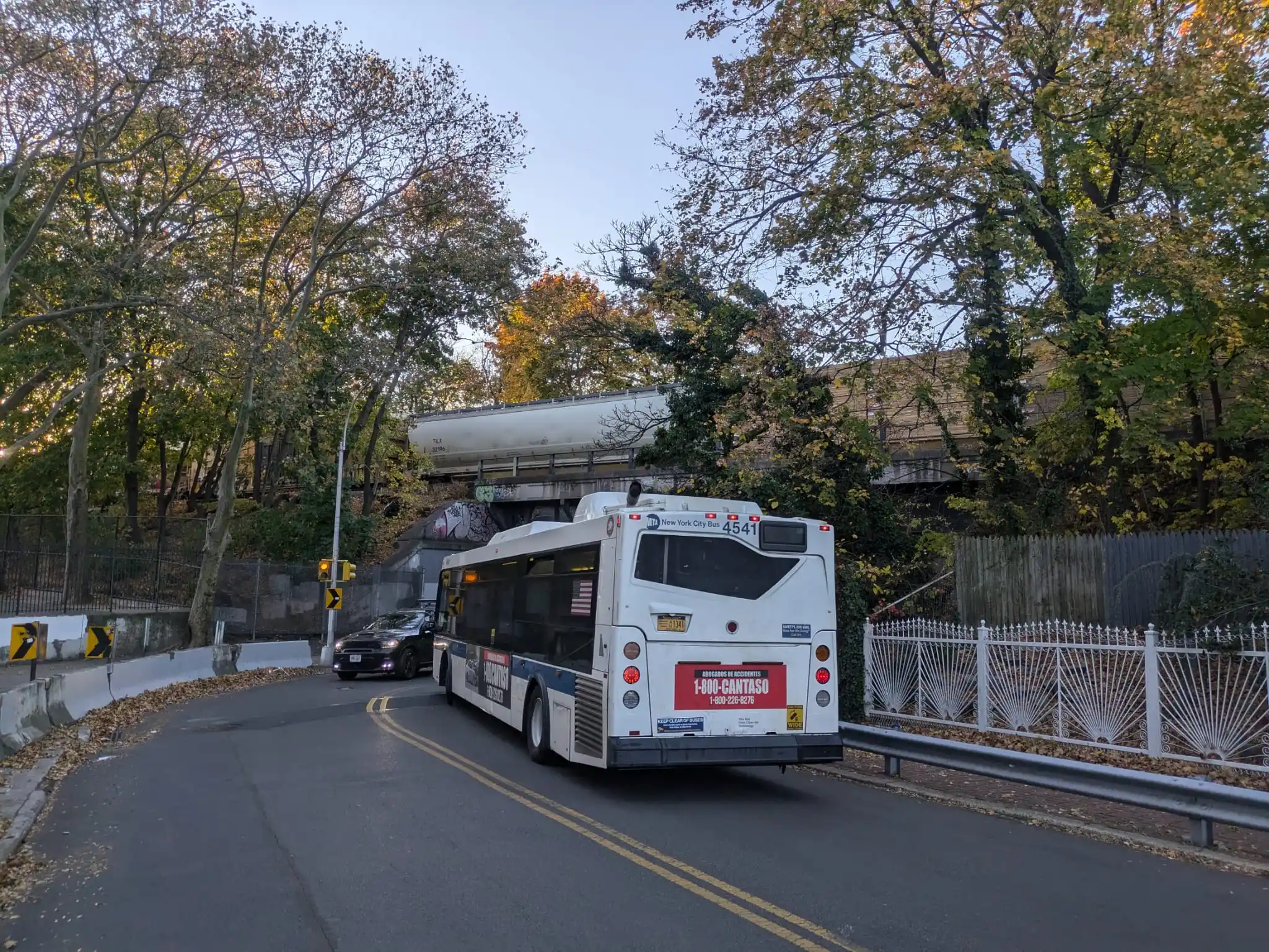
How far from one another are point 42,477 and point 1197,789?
146 feet

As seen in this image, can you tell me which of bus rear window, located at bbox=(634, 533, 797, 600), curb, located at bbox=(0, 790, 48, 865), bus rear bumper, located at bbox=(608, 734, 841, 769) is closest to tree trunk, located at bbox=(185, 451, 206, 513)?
curb, located at bbox=(0, 790, 48, 865)

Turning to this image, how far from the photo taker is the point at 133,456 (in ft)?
127

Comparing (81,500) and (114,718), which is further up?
(81,500)

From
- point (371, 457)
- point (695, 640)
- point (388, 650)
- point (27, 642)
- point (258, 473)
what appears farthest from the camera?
point (258, 473)

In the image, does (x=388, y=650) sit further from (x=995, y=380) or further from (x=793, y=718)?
(x=793, y=718)

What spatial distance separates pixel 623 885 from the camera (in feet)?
22.2

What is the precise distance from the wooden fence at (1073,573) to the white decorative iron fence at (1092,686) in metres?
0.81

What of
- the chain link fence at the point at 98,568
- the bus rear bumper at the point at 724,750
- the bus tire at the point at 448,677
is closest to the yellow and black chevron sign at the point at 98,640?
the bus tire at the point at 448,677

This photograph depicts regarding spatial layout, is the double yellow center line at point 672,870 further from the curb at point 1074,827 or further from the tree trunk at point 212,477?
the tree trunk at point 212,477

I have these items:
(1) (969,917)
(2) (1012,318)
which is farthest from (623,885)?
(2) (1012,318)

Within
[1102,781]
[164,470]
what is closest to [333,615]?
[164,470]

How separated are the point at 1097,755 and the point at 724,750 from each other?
4.45 meters

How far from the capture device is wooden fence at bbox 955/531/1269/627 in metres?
13.8

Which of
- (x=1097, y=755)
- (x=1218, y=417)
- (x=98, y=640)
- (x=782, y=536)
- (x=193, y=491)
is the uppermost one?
(x=193, y=491)
